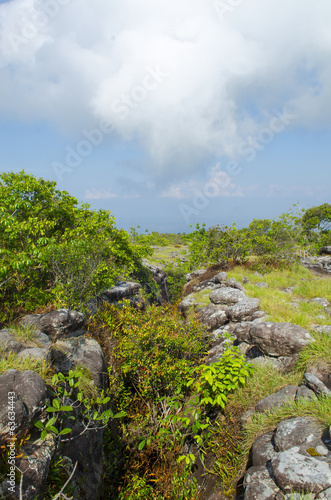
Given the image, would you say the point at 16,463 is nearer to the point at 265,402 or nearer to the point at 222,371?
the point at 222,371

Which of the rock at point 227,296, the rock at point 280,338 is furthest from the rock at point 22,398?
the rock at point 227,296

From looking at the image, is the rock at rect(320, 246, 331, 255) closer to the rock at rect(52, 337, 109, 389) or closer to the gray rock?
the rock at rect(52, 337, 109, 389)

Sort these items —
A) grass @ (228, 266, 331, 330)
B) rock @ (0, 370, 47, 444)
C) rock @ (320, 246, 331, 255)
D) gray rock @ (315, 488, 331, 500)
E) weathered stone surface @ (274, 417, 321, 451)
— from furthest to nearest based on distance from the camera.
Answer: rock @ (320, 246, 331, 255) → grass @ (228, 266, 331, 330) → weathered stone surface @ (274, 417, 321, 451) → rock @ (0, 370, 47, 444) → gray rock @ (315, 488, 331, 500)

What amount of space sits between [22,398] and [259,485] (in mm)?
4216

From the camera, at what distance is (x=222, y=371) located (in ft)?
20.4

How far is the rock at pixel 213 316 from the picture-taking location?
11427 millimetres

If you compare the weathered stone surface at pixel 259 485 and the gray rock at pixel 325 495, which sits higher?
the gray rock at pixel 325 495

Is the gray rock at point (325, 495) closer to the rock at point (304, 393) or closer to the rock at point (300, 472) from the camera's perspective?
the rock at point (300, 472)

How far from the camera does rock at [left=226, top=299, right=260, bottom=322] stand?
10414 millimetres

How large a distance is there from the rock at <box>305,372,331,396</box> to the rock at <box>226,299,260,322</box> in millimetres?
4443

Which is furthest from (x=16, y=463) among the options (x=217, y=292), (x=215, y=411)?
(x=217, y=292)

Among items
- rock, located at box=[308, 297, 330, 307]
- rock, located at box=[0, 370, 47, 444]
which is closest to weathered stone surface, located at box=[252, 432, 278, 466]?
rock, located at box=[0, 370, 47, 444]

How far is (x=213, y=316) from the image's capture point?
1182 centimetres

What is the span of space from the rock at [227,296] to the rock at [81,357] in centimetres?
687
